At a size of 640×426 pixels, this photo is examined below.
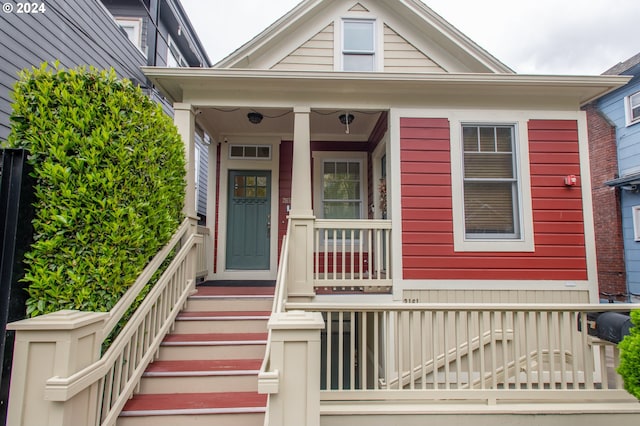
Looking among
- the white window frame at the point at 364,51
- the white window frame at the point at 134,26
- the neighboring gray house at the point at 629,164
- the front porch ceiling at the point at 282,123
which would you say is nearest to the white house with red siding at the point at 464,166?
the front porch ceiling at the point at 282,123

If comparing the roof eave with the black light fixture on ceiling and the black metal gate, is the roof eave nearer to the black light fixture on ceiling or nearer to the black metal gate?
the black light fixture on ceiling

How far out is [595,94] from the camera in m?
4.34

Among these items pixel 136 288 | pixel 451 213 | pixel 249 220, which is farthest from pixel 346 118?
pixel 136 288

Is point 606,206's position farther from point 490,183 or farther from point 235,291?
point 235,291

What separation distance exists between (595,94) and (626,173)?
4692mm

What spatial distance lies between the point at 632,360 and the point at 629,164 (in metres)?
7.22

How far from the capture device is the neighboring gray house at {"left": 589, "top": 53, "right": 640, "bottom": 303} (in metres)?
7.06

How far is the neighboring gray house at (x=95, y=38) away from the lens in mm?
3902

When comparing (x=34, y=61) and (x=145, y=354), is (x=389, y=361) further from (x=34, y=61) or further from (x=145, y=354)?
(x=34, y=61)

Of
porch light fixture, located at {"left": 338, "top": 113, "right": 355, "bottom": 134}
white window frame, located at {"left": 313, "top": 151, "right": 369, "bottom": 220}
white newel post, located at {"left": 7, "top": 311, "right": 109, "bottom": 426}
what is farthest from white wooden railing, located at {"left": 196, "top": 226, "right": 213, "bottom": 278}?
white newel post, located at {"left": 7, "top": 311, "right": 109, "bottom": 426}

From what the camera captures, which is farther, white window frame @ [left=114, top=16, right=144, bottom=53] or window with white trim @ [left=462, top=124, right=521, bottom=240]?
white window frame @ [left=114, top=16, right=144, bottom=53]

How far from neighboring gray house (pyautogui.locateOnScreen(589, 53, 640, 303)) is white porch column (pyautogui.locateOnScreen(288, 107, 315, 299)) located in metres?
7.12

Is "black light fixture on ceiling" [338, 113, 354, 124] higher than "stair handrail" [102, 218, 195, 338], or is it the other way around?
"black light fixture on ceiling" [338, 113, 354, 124]

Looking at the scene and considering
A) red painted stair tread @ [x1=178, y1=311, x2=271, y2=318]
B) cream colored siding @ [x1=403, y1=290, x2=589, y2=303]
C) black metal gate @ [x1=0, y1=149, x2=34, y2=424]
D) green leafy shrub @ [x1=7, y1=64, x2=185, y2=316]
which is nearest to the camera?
black metal gate @ [x1=0, y1=149, x2=34, y2=424]
